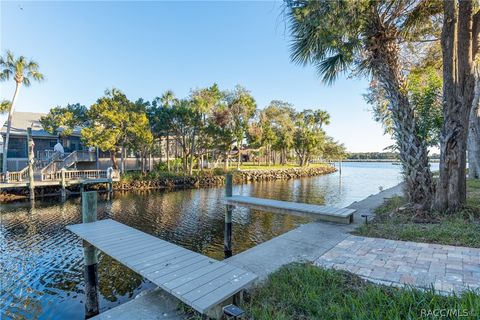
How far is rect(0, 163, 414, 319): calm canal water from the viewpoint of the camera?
16.2 feet

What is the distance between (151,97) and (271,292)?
72.7ft

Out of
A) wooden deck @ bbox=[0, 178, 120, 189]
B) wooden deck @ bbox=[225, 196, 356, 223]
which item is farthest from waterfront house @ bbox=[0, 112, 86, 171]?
wooden deck @ bbox=[225, 196, 356, 223]

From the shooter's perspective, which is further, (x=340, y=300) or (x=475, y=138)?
(x=475, y=138)

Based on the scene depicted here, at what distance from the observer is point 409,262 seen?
380cm

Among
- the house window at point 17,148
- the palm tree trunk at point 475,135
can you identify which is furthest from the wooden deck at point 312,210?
the house window at point 17,148

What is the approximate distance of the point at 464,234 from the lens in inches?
189

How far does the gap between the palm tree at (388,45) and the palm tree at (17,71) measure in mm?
19546

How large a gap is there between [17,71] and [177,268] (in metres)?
21.4

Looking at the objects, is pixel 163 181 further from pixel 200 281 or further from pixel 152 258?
pixel 200 281

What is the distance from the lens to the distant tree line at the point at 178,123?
1766cm

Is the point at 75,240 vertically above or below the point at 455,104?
below

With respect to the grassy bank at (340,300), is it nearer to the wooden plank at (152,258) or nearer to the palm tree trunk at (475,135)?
the wooden plank at (152,258)

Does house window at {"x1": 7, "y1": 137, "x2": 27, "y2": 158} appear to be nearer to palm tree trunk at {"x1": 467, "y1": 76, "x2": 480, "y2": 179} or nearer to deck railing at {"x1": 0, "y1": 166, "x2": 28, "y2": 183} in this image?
deck railing at {"x1": 0, "y1": 166, "x2": 28, "y2": 183}

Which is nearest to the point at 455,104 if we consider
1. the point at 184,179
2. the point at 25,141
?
the point at 184,179
